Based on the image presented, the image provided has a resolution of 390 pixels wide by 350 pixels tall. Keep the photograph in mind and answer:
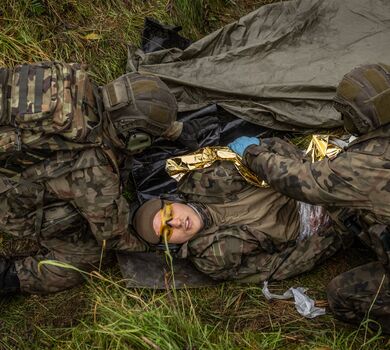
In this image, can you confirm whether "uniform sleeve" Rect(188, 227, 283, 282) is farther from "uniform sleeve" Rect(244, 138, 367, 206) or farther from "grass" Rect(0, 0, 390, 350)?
"uniform sleeve" Rect(244, 138, 367, 206)

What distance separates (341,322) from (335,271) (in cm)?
47

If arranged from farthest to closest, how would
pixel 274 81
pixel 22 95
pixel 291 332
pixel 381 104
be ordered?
pixel 274 81 < pixel 291 332 < pixel 22 95 < pixel 381 104

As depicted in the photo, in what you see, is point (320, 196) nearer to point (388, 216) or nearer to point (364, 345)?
point (388, 216)

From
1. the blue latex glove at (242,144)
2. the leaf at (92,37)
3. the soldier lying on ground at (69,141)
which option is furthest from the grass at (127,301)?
the blue latex glove at (242,144)

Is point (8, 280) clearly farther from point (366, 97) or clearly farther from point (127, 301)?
point (366, 97)

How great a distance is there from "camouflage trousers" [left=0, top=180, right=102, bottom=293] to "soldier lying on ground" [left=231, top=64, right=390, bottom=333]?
1433 millimetres

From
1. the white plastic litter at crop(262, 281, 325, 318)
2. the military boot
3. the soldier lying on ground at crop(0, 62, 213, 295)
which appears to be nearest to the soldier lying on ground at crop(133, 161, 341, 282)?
the white plastic litter at crop(262, 281, 325, 318)

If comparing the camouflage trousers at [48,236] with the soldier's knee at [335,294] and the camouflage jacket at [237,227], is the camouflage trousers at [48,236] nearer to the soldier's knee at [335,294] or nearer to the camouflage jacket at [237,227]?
the camouflage jacket at [237,227]

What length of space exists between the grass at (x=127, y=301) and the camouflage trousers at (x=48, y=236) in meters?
0.15

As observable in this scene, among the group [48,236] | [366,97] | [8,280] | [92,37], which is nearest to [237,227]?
[48,236]

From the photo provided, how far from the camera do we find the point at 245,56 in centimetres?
491

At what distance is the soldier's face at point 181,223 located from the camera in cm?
409

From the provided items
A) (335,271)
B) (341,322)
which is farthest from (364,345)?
(335,271)

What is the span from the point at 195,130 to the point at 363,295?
182 cm
